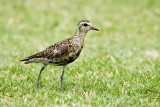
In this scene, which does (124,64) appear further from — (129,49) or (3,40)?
(3,40)

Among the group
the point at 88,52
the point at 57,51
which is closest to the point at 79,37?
the point at 57,51

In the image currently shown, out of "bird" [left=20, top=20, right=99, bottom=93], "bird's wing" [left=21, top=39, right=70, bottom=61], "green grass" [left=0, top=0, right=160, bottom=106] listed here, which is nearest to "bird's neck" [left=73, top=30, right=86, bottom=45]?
"bird" [left=20, top=20, right=99, bottom=93]

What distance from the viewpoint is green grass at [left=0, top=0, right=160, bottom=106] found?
591cm

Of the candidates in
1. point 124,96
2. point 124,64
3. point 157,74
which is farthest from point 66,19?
point 124,96

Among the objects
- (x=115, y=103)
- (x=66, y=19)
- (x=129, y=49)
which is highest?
(x=66, y=19)

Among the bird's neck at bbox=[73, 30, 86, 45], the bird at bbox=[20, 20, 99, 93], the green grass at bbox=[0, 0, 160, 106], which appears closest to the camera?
the green grass at bbox=[0, 0, 160, 106]

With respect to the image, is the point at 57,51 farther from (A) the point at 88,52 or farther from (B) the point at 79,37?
(A) the point at 88,52

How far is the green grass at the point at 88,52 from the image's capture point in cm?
591

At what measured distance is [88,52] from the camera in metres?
11.6

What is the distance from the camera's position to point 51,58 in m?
6.37

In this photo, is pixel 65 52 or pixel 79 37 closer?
pixel 65 52

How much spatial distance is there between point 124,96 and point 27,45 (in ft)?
24.5

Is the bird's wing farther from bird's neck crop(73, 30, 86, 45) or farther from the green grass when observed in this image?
the green grass

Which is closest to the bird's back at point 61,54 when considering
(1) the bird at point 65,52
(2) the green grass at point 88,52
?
(1) the bird at point 65,52
